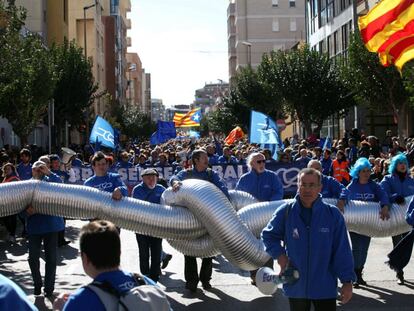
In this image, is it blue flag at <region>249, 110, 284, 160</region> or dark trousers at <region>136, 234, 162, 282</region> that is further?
Result: blue flag at <region>249, 110, 284, 160</region>

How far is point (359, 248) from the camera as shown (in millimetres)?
9547

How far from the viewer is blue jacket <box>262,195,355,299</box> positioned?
18.3ft

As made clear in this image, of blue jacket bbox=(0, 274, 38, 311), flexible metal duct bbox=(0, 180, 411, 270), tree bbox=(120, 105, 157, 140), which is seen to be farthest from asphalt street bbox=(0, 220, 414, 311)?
tree bbox=(120, 105, 157, 140)

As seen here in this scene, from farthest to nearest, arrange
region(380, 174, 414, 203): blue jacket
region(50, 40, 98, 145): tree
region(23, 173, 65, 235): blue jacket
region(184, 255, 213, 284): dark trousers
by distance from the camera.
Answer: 1. region(50, 40, 98, 145): tree
2. region(380, 174, 414, 203): blue jacket
3. region(184, 255, 213, 284): dark trousers
4. region(23, 173, 65, 235): blue jacket

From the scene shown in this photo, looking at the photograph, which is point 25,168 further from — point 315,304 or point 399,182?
point 315,304

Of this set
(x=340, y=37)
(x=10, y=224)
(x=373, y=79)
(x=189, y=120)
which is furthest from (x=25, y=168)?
(x=189, y=120)

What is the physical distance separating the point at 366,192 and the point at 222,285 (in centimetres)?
220

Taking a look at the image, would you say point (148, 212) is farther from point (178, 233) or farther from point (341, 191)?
point (341, 191)

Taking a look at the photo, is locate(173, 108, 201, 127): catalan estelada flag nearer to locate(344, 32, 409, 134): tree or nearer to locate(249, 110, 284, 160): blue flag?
locate(344, 32, 409, 134): tree

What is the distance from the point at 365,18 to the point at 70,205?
496cm

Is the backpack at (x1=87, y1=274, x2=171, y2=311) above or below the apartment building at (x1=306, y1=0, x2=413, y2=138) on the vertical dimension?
below

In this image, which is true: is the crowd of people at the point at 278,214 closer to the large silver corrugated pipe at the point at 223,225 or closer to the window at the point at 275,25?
the large silver corrugated pipe at the point at 223,225

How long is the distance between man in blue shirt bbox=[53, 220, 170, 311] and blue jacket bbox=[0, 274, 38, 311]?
31 cm

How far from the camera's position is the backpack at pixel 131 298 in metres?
3.30
